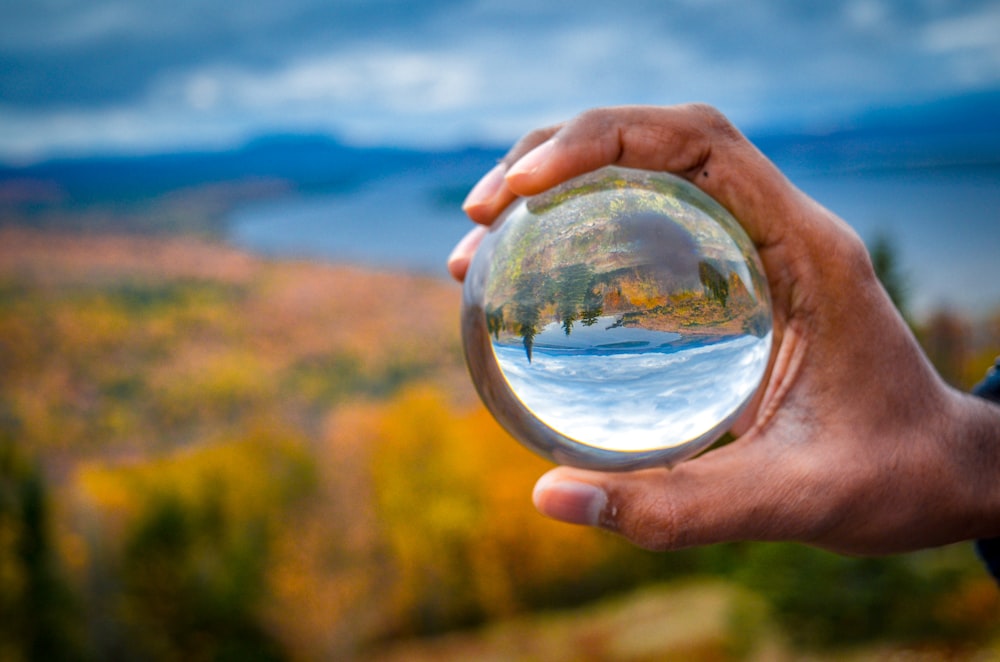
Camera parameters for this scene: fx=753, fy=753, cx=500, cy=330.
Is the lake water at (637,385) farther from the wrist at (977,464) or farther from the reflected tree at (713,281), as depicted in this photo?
the wrist at (977,464)

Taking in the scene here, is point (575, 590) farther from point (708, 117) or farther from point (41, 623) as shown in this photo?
point (708, 117)

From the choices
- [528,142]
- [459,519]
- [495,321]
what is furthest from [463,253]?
[459,519]

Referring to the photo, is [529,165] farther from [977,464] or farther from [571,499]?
[977,464]

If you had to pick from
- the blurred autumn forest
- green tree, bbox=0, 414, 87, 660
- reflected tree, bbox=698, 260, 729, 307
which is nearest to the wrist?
reflected tree, bbox=698, 260, 729, 307

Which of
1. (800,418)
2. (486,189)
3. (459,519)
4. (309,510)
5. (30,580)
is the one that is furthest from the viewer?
(309,510)

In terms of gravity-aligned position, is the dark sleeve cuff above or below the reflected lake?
below

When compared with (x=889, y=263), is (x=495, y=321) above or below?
above

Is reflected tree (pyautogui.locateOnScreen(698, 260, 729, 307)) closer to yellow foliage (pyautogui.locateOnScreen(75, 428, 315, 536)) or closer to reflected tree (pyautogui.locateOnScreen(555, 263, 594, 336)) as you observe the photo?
reflected tree (pyautogui.locateOnScreen(555, 263, 594, 336))
